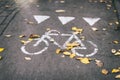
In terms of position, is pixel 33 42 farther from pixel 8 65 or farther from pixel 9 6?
pixel 9 6

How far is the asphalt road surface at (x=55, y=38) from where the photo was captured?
5895 mm

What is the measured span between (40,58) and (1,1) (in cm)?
496

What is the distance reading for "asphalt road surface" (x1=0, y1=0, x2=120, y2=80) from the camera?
589cm

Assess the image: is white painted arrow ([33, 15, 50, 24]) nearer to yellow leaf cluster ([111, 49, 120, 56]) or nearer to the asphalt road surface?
the asphalt road surface

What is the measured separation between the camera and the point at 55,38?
7.35m

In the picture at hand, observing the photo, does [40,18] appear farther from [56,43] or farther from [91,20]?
[56,43]

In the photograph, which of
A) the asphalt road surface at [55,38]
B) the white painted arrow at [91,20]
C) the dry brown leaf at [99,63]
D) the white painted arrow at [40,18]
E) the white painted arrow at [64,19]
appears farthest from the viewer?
the white painted arrow at [40,18]

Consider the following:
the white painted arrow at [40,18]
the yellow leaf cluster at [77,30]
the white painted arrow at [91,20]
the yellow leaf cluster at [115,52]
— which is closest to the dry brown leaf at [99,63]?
the yellow leaf cluster at [115,52]

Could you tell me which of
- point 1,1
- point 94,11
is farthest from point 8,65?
point 1,1

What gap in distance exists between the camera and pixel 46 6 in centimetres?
990

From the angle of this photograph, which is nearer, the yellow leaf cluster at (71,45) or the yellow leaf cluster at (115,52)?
Result: the yellow leaf cluster at (115,52)

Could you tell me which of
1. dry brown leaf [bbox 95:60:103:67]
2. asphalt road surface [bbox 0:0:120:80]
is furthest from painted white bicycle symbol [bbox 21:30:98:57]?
dry brown leaf [bbox 95:60:103:67]

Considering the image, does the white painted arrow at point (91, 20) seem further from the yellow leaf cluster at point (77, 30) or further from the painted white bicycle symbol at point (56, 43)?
the painted white bicycle symbol at point (56, 43)

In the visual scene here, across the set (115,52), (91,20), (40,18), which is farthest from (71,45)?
(40,18)
